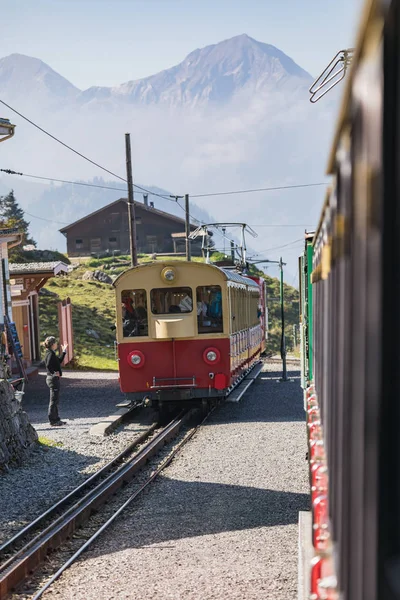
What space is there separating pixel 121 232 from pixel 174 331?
181ft

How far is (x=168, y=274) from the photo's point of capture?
14.5m

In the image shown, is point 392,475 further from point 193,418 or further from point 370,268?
point 193,418

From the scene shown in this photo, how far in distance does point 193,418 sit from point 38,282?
12.6 meters

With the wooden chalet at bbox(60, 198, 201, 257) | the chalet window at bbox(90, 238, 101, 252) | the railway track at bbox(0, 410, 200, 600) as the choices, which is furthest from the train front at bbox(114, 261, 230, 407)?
the chalet window at bbox(90, 238, 101, 252)

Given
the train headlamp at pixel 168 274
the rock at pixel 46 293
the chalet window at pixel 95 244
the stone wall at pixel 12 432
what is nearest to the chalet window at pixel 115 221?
the chalet window at pixel 95 244

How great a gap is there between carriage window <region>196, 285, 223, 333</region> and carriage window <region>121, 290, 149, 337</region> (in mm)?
921

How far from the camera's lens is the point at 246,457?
11273 millimetres

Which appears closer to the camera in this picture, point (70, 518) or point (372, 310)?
point (372, 310)

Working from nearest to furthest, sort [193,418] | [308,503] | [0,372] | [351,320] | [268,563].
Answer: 1. [351,320]
2. [268,563]
3. [308,503]
4. [0,372]
5. [193,418]

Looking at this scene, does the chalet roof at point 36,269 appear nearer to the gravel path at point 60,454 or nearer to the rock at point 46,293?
the gravel path at point 60,454

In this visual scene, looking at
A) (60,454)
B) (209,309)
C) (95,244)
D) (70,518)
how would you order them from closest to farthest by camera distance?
1. (70,518)
2. (60,454)
3. (209,309)
4. (95,244)

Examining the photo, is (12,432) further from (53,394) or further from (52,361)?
(53,394)

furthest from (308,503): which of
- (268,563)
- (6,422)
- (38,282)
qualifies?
(38,282)

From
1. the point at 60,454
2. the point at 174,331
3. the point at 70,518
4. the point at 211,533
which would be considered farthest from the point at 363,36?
the point at 174,331
